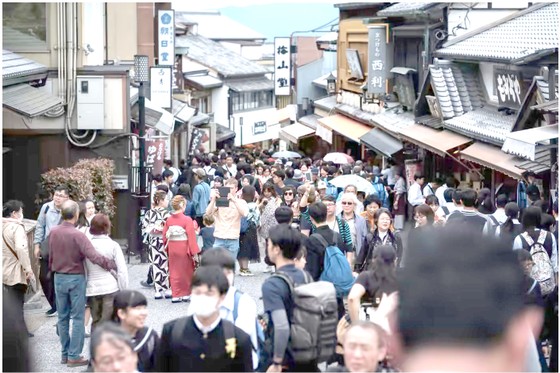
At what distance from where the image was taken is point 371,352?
5.34 meters

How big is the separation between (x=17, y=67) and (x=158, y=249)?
4096 mm

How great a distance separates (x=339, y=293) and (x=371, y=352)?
3571 mm

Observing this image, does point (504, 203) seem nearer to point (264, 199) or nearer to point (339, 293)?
point (339, 293)

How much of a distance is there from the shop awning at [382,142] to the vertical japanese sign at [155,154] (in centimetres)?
681

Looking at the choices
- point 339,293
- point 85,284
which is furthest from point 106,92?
point 339,293

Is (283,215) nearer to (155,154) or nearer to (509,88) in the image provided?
(509,88)

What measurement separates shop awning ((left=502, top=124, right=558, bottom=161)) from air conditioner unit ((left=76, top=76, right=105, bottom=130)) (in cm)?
810

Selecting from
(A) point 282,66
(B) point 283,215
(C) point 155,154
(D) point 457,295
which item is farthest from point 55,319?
(A) point 282,66

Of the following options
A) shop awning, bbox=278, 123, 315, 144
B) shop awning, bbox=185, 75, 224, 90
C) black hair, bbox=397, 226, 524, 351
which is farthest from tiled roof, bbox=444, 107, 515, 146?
shop awning, bbox=185, 75, 224, 90

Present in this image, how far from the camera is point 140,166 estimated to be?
1938 centimetres

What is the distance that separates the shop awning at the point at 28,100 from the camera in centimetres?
1583

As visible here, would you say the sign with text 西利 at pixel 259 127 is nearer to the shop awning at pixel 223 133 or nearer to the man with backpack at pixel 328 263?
the shop awning at pixel 223 133

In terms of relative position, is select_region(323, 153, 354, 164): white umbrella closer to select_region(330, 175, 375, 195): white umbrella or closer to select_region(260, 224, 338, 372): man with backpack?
select_region(330, 175, 375, 195): white umbrella

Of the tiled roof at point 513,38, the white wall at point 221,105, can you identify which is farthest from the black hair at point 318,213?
the white wall at point 221,105
